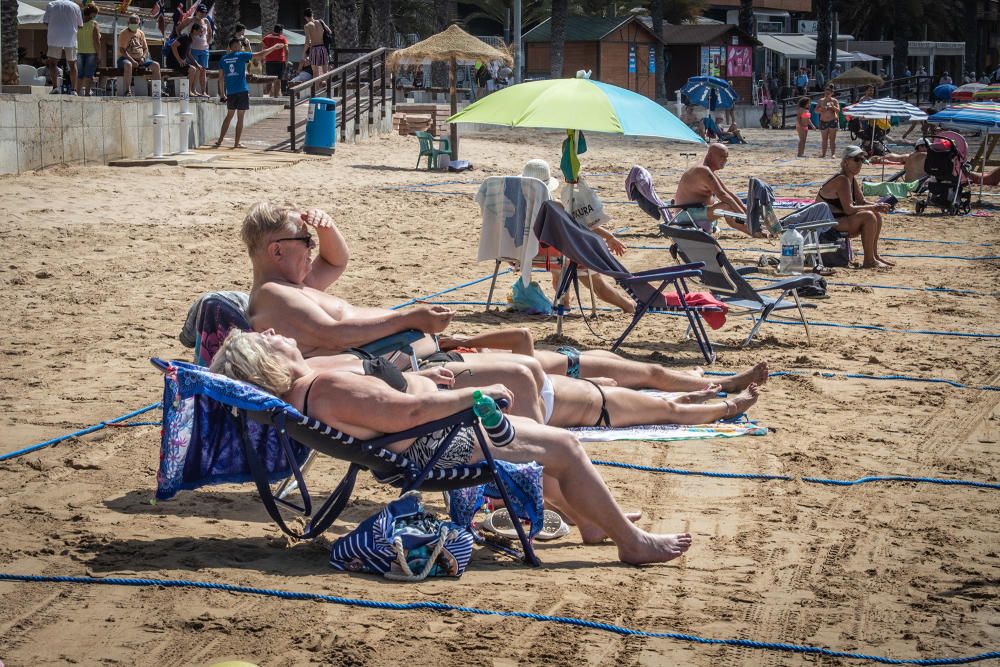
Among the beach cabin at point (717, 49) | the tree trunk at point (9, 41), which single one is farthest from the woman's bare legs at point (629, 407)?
the beach cabin at point (717, 49)

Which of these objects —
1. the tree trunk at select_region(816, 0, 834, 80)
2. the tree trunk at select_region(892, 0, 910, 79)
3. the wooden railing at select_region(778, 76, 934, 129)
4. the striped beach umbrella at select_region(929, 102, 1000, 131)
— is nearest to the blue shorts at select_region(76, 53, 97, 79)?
the striped beach umbrella at select_region(929, 102, 1000, 131)

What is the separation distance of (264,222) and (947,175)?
1251cm

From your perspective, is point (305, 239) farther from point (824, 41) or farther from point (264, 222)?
point (824, 41)

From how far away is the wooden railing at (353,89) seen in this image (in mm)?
20188

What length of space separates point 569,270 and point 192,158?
907 centimetres

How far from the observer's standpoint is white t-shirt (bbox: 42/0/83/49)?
15.4 meters

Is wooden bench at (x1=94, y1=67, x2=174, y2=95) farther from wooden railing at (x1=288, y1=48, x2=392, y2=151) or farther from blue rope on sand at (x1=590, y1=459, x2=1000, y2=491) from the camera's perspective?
blue rope on sand at (x1=590, y1=459, x2=1000, y2=491)

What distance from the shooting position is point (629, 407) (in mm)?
5520

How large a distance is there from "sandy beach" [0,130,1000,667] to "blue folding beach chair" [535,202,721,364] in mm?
285

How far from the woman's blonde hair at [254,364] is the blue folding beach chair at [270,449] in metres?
0.05

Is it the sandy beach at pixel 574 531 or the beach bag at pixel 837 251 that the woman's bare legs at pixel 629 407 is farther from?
the beach bag at pixel 837 251

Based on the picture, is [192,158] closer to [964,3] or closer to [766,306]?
[766,306]

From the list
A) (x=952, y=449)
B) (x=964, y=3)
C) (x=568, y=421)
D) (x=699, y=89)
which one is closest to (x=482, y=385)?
(x=568, y=421)

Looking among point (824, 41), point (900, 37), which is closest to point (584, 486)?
point (824, 41)
